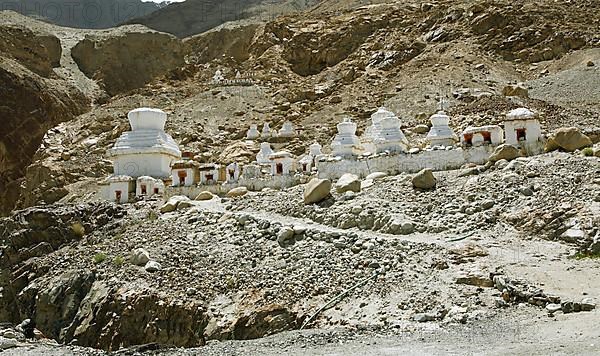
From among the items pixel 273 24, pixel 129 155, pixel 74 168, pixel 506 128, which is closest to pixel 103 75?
pixel 273 24

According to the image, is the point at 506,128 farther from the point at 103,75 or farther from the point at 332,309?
the point at 103,75

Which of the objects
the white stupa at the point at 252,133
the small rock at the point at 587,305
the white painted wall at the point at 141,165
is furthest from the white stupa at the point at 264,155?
the small rock at the point at 587,305

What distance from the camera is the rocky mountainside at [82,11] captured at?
88906mm

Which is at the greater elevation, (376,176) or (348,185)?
(376,176)

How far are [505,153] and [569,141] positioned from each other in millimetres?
1550

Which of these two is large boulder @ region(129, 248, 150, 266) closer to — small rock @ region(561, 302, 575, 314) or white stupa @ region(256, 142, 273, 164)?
small rock @ region(561, 302, 575, 314)

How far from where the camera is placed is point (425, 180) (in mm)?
18500

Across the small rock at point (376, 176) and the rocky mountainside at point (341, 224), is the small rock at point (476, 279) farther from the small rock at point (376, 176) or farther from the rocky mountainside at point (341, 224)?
the small rock at point (376, 176)

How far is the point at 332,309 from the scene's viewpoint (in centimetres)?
1298

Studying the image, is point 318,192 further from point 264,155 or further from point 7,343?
point 264,155

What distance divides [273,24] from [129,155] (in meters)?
28.9

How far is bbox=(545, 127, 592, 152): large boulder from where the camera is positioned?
18828 mm

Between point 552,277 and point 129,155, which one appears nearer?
point 552,277

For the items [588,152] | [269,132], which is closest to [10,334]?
[588,152]
